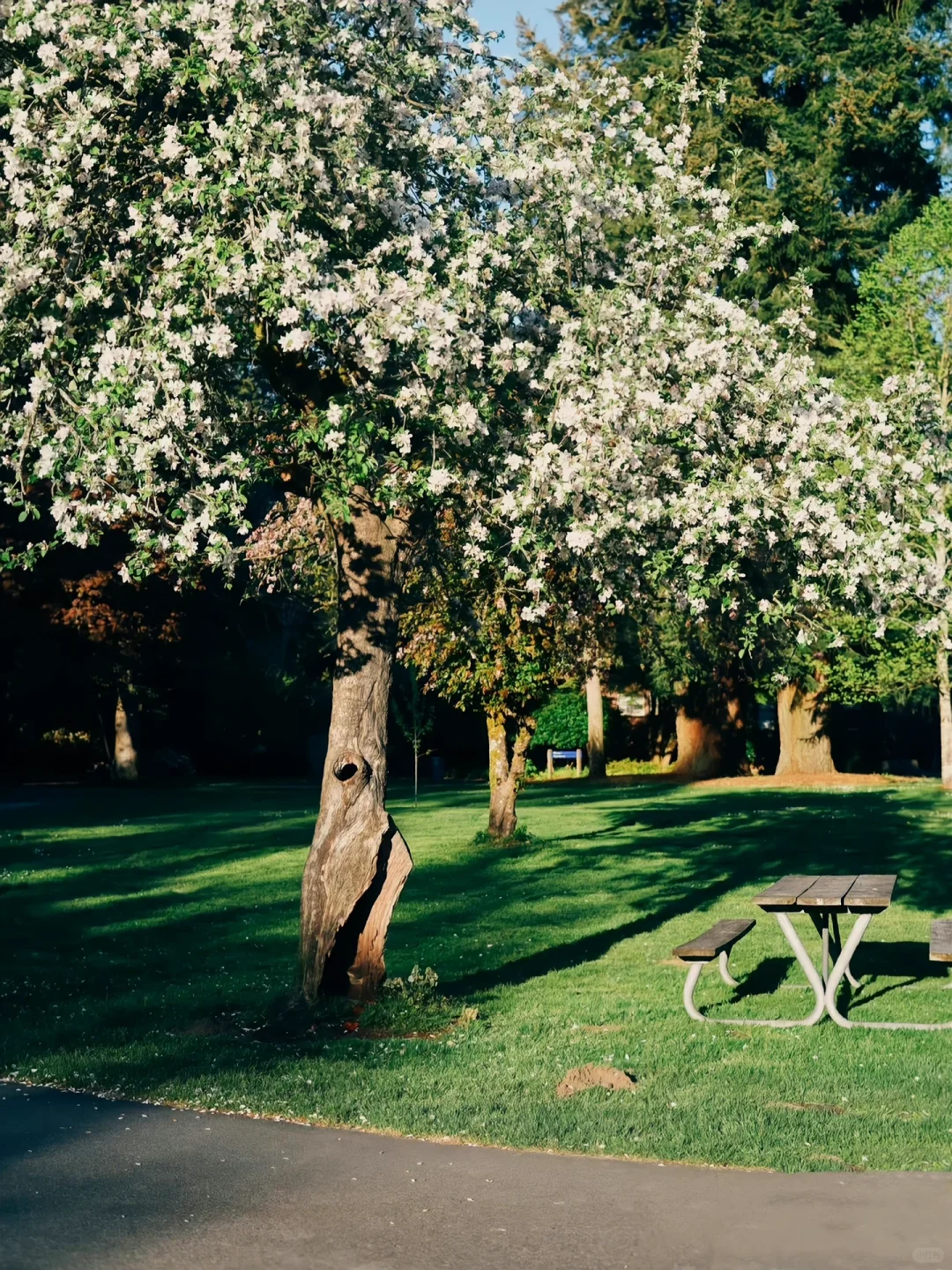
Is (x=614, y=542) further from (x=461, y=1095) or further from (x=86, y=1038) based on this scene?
(x=86, y=1038)

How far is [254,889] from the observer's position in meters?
17.7

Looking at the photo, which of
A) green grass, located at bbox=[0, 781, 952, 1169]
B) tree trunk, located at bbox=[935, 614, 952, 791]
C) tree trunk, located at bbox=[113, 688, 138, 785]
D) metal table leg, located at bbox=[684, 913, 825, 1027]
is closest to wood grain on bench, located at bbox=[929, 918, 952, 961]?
green grass, located at bbox=[0, 781, 952, 1169]

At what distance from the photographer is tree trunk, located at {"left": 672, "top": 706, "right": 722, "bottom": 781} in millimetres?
39531

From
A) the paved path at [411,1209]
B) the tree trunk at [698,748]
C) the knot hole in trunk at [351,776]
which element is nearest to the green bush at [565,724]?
the tree trunk at [698,748]

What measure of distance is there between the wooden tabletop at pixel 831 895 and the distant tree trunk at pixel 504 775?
1103 centimetres

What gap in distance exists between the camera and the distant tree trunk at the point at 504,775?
2198cm

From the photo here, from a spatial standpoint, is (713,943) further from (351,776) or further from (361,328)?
(361,328)

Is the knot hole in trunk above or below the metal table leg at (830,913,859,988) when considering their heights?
above

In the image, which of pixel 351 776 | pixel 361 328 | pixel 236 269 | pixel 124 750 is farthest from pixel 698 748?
pixel 236 269

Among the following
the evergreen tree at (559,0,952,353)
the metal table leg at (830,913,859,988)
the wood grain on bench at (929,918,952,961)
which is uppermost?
the evergreen tree at (559,0,952,353)

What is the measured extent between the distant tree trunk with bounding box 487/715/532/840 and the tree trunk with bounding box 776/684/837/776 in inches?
674

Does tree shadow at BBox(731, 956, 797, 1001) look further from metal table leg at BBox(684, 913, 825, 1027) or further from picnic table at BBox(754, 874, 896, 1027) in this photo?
metal table leg at BBox(684, 913, 825, 1027)

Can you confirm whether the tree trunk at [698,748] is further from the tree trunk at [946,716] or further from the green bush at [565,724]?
the tree trunk at [946,716]

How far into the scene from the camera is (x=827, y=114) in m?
37.4
